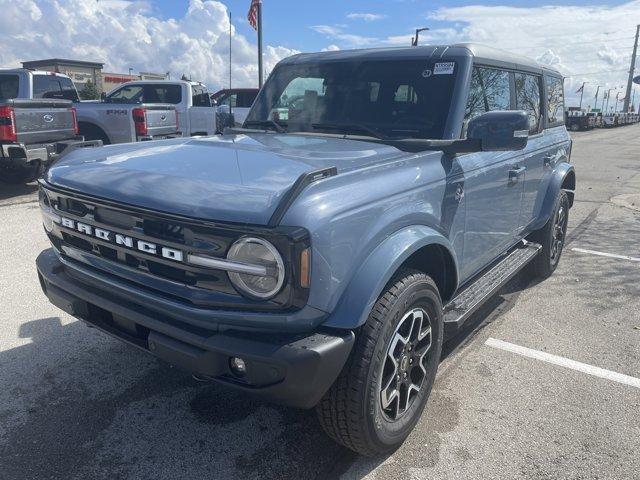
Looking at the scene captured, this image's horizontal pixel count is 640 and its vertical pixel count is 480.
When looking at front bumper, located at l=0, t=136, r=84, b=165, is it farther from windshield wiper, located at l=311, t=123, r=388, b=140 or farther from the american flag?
the american flag

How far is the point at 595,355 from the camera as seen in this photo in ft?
12.6

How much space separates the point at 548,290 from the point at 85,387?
13.7 feet

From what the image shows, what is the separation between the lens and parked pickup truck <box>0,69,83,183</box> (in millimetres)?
7863

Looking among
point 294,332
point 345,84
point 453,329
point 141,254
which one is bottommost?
point 453,329

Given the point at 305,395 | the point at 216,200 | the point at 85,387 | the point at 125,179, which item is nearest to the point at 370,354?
the point at 305,395

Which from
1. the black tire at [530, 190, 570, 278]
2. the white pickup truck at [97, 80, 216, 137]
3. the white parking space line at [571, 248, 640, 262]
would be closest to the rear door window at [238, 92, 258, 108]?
the white pickup truck at [97, 80, 216, 137]

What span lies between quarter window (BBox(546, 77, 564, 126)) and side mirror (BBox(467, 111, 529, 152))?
2439 mm

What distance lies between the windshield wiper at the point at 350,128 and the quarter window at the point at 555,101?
248 centimetres

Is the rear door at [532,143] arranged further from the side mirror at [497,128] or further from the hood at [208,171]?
the hood at [208,171]

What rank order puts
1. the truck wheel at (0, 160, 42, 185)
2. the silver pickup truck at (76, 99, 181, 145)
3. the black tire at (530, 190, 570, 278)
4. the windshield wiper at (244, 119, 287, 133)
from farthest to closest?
the silver pickup truck at (76, 99, 181, 145) → the truck wheel at (0, 160, 42, 185) → the black tire at (530, 190, 570, 278) → the windshield wiper at (244, 119, 287, 133)

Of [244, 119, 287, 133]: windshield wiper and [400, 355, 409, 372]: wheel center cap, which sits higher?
[244, 119, 287, 133]: windshield wiper

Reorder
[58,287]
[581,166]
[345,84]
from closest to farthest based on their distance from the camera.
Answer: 1. [58,287]
2. [345,84]
3. [581,166]

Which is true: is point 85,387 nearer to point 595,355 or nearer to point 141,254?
point 141,254

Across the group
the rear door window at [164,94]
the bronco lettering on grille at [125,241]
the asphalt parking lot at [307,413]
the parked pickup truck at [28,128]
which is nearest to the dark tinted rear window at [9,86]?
the parked pickup truck at [28,128]
